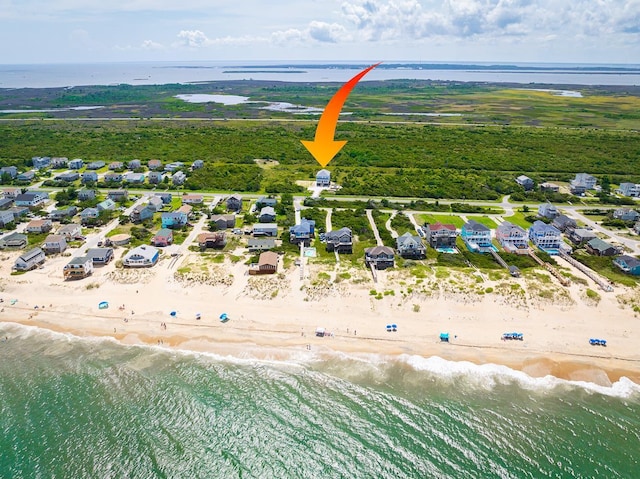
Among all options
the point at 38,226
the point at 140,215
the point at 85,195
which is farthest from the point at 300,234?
the point at 85,195

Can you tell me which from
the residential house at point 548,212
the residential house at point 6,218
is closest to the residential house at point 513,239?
the residential house at point 548,212

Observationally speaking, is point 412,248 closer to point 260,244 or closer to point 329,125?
point 260,244

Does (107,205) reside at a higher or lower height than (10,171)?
lower

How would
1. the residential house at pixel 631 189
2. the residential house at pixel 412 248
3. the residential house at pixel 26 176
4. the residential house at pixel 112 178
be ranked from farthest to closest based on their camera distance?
1. the residential house at pixel 26 176
2. the residential house at pixel 112 178
3. the residential house at pixel 631 189
4. the residential house at pixel 412 248

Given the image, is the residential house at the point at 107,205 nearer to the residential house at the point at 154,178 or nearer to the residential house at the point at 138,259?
the residential house at the point at 154,178

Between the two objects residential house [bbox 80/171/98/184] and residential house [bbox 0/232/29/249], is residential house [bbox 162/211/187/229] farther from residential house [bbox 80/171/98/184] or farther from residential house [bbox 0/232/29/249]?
residential house [bbox 80/171/98/184]

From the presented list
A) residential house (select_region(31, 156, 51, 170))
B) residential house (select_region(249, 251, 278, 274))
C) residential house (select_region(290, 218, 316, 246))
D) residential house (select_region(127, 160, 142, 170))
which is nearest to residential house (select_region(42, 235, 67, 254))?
residential house (select_region(249, 251, 278, 274))
